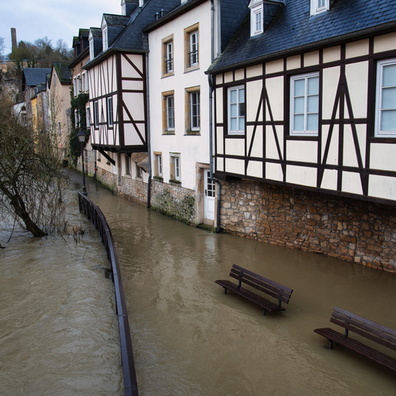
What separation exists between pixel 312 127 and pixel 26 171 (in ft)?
25.6

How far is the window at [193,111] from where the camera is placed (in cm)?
1352

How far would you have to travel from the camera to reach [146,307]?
7.68m

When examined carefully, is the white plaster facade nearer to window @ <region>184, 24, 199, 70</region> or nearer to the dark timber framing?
window @ <region>184, 24, 199, 70</region>

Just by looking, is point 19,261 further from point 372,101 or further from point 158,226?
point 372,101

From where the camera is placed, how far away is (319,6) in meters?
8.80

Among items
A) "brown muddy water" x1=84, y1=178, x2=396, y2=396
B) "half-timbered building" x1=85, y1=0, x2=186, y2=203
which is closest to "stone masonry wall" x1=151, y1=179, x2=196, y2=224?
"half-timbered building" x1=85, y1=0, x2=186, y2=203

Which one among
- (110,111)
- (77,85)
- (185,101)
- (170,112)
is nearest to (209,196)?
(185,101)

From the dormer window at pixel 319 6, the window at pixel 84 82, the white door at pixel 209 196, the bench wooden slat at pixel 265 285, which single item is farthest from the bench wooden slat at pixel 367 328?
the window at pixel 84 82

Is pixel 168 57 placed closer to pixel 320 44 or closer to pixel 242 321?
pixel 320 44

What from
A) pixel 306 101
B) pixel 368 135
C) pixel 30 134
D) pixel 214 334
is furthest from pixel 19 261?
pixel 368 135

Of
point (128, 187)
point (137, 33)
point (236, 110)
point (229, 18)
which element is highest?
point (137, 33)

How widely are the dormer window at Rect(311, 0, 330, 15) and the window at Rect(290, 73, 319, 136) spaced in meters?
1.45

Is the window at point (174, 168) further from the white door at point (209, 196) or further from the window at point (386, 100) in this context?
the window at point (386, 100)

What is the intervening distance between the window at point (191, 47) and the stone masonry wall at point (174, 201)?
4.05 metres
